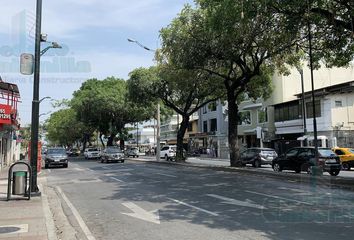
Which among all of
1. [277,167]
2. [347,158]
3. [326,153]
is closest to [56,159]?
[277,167]

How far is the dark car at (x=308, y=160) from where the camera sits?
81.5 feet

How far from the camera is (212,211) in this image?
1145 centimetres

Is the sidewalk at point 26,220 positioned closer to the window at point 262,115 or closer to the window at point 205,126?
the window at point 262,115

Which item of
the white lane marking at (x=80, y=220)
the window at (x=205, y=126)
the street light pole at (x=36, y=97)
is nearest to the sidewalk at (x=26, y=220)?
the white lane marking at (x=80, y=220)

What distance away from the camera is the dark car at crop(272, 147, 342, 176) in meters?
24.8

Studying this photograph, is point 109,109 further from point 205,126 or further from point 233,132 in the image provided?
point 233,132

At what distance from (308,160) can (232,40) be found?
8.16 meters

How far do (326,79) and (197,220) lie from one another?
45353mm

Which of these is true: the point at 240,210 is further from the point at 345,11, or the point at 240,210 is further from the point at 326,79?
the point at 326,79

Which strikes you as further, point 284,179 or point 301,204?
point 284,179

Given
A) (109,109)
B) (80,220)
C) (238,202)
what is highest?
(109,109)

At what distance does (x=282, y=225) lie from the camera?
9.41m

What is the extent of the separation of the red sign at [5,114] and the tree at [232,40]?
34.8 feet

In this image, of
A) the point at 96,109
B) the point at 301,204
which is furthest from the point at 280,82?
the point at 301,204
